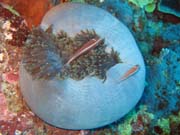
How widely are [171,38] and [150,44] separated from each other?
0.24 m

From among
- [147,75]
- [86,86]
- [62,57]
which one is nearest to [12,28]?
[62,57]

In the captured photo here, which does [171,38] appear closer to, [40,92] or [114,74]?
[114,74]

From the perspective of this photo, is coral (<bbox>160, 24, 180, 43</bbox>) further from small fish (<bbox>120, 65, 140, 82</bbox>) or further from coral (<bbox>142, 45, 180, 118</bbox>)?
small fish (<bbox>120, 65, 140, 82</bbox>)

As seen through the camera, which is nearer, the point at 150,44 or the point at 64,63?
the point at 64,63

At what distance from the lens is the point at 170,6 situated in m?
3.21

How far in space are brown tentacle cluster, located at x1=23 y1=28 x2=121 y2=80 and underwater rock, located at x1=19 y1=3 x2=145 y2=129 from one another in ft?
0.14

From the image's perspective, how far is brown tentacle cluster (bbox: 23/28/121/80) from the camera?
2193 millimetres

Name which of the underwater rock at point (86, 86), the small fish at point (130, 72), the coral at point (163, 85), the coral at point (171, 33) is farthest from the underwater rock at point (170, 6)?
the small fish at point (130, 72)

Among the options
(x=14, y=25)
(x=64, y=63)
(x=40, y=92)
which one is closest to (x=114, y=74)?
(x=64, y=63)

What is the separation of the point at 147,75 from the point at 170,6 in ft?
2.50

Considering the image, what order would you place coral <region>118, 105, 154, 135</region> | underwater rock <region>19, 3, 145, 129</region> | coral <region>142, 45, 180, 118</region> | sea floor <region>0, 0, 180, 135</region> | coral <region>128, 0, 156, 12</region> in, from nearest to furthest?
underwater rock <region>19, 3, 145, 129</region> < sea floor <region>0, 0, 180, 135</region> < coral <region>118, 105, 154, 135</region> < coral <region>142, 45, 180, 118</region> < coral <region>128, 0, 156, 12</region>

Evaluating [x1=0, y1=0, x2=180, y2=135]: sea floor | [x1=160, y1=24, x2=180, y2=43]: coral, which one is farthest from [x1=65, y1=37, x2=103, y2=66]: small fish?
[x1=160, y1=24, x2=180, y2=43]: coral

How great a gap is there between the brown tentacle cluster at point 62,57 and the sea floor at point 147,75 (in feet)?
1.80

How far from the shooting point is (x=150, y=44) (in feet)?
10.6
